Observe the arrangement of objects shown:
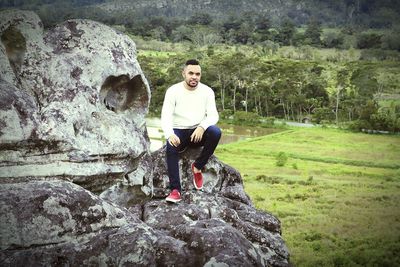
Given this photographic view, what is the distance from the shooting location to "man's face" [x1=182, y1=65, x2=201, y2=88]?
7.77 meters

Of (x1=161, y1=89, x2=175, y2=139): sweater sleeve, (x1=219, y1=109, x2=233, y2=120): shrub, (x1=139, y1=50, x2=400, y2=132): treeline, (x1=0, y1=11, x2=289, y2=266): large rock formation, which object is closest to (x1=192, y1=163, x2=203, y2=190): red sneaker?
(x1=0, y1=11, x2=289, y2=266): large rock formation

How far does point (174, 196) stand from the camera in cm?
765

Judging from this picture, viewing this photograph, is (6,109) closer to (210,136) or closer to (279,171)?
(210,136)

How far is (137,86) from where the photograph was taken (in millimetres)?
8812

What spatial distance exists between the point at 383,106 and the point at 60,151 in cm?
7485

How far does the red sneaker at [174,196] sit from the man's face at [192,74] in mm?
1721

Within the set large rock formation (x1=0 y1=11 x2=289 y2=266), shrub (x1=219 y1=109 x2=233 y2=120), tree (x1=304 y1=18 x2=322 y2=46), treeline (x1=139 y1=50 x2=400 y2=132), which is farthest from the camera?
tree (x1=304 y1=18 x2=322 y2=46)

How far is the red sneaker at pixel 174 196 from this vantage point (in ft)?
25.0

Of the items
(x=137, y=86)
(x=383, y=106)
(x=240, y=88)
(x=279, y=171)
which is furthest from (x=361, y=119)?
(x=137, y=86)

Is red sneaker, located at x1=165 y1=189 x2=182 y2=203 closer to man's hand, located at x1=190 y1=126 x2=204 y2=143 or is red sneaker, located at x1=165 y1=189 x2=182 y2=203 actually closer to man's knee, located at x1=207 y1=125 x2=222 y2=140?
man's hand, located at x1=190 y1=126 x2=204 y2=143

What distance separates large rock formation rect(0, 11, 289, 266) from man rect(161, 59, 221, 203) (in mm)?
477

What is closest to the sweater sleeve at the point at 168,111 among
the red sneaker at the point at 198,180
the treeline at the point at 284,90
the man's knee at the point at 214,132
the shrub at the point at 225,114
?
the man's knee at the point at 214,132

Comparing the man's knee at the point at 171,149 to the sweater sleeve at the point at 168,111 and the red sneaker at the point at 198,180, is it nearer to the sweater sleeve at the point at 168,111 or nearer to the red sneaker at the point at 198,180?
the sweater sleeve at the point at 168,111

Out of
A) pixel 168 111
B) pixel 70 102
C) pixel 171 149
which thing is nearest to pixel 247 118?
pixel 168 111
